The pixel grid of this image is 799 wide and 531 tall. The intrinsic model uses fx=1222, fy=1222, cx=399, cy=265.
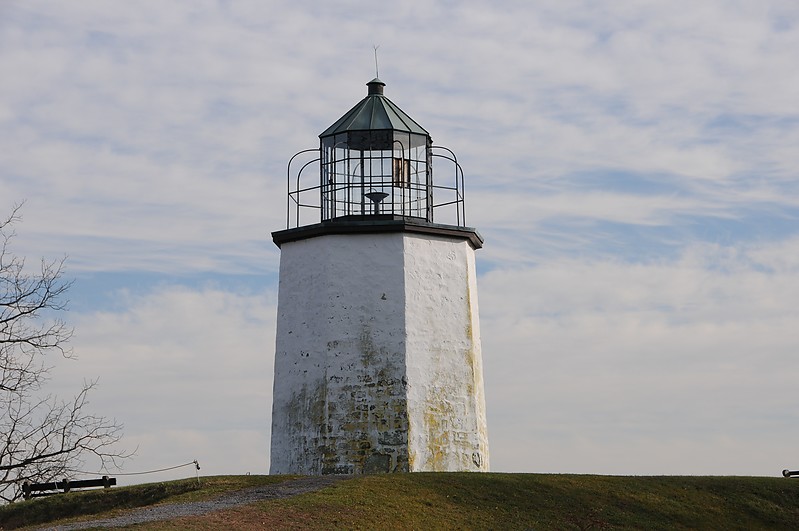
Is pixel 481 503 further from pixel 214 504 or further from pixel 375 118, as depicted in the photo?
pixel 375 118

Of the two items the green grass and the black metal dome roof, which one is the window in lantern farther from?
the green grass

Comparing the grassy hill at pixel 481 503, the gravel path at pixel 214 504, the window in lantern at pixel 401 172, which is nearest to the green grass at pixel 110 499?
the grassy hill at pixel 481 503

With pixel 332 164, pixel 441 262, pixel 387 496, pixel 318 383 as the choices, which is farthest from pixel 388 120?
pixel 387 496

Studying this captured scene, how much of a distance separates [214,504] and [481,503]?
5.51 metres

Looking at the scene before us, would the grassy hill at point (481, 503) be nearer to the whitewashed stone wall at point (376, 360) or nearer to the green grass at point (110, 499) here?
the green grass at point (110, 499)

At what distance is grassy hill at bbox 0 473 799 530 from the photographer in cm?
2345

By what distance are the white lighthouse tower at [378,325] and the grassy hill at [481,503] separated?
2.07 m

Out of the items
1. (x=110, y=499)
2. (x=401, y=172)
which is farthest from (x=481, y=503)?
(x=401, y=172)

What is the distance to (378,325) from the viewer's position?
96.3ft

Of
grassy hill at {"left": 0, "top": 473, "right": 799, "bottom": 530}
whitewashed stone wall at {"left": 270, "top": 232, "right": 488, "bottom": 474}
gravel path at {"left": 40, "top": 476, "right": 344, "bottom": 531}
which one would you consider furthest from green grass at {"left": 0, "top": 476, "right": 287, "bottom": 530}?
whitewashed stone wall at {"left": 270, "top": 232, "right": 488, "bottom": 474}

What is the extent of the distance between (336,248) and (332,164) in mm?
2693

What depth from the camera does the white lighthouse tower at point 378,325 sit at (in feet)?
94.8

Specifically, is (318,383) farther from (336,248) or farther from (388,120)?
(388,120)

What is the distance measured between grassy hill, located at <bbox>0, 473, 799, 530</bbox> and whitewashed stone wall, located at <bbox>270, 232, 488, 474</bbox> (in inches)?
77.9
